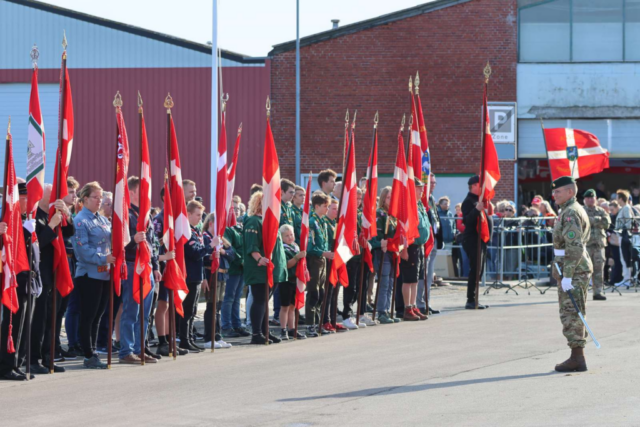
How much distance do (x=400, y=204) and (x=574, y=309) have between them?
4816mm

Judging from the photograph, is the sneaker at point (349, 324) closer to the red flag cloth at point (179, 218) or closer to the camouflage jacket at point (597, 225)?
the red flag cloth at point (179, 218)

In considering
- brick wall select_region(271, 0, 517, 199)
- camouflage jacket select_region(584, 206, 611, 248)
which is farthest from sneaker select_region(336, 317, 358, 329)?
brick wall select_region(271, 0, 517, 199)

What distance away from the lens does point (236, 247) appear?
13.0 metres

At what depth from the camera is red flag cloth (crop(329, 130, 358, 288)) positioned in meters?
13.1

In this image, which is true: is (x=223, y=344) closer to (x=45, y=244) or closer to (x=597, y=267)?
(x=45, y=244)

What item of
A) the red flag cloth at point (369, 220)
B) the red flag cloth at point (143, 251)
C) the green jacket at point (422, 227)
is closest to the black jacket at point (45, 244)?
the red flag cloth at point (143, 251)

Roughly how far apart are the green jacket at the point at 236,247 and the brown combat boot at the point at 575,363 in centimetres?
477

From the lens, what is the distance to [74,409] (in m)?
7.88

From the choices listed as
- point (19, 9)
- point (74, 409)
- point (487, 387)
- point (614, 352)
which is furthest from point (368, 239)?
point (19, 9)

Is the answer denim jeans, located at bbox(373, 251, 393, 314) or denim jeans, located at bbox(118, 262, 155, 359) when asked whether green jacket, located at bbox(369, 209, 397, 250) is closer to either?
denim jeans, located at bbox(373, 251, 393, 314)

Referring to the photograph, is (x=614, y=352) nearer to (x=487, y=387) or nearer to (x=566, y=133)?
(x=487, y=387)

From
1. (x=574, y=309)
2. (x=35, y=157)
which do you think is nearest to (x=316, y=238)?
(x=574, y=309)

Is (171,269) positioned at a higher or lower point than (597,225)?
lower

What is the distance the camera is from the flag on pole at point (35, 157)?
31.9 ft
